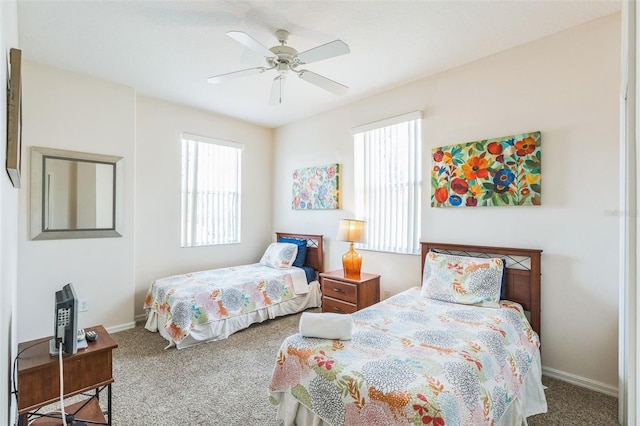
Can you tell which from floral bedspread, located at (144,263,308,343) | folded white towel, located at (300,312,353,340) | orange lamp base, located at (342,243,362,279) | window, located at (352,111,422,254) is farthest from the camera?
orange lamp base, located at (342,243,362,279)

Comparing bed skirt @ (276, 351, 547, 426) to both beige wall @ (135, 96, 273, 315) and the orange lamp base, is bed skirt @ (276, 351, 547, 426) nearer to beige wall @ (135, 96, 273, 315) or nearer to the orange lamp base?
the orange lamp base

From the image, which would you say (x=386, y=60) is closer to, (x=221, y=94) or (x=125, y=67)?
(x=221, y=94)

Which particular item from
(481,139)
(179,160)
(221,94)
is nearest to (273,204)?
(179,160)

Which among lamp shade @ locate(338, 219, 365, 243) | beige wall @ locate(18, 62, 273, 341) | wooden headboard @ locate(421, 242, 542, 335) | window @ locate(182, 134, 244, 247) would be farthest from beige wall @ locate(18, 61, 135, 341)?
wooden headboard @ locate(421, 242, 542, 335)

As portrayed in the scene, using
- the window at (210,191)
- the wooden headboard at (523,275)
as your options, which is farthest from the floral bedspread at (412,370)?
the window at (210,191)

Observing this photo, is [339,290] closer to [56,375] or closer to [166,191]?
[56,375]

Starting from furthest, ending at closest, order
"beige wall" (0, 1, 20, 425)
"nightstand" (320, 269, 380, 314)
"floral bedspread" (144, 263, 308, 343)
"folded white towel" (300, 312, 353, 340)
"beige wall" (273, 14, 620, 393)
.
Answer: "nightstand" (320, 269, 380, 314) → "floral bedspread" (144, 263, 308, 343) → "beige wall" (273, 14, 620, 393) → "folded white towel" (300, 312, 353, 340) → "beige wall" (0, 1, 20, 425)

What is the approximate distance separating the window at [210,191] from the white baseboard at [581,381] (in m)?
4.11

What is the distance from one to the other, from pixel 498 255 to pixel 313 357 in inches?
81.5

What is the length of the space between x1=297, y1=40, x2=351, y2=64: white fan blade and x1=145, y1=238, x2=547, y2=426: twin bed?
191 cm

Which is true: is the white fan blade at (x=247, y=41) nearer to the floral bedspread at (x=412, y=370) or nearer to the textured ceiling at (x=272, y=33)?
the textured ceiling at (x=272, y=33)

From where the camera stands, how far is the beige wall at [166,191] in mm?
3957

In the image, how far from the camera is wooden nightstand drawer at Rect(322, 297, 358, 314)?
338 centimetres

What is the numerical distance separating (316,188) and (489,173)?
2.31 meters
